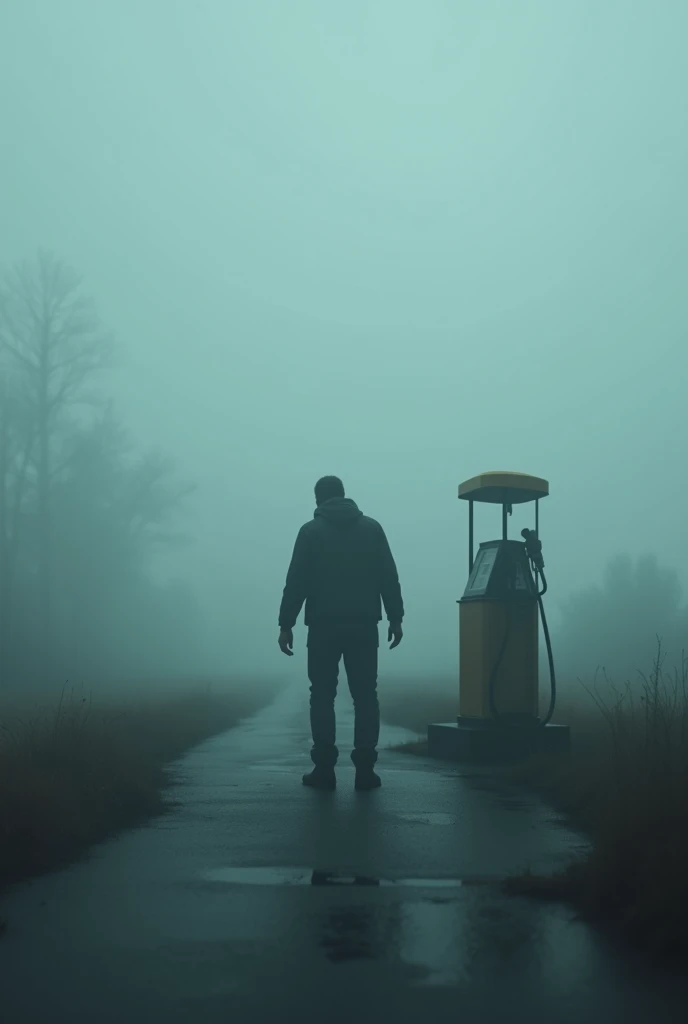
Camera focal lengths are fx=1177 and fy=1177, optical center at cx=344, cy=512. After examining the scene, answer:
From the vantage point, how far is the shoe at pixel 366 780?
8.62 metres

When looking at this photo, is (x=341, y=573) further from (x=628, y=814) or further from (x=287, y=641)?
(x=628, y=814)

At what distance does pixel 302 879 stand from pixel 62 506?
38.0 meters

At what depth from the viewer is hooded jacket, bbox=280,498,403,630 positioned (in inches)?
356

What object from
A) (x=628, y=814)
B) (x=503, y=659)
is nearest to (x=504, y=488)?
(x=503, y=659)

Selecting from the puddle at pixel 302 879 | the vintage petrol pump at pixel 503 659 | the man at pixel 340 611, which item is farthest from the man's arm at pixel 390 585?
the puddle at pixel 302 879

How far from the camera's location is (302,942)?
412 cm

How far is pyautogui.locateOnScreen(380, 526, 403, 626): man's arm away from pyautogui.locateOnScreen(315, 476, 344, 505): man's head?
60 cm

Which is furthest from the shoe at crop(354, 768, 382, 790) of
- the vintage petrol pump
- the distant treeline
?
the distant treeline

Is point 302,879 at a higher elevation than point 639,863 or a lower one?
lower

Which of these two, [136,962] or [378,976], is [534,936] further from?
[136,962]

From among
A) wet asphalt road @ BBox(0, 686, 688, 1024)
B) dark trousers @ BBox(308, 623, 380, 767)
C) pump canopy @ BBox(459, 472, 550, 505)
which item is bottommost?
wet asphalt road @ BBox(0, 686, 688, 1024)

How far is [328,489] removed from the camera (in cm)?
974

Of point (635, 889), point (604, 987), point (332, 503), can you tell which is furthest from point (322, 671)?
point (604, 987)

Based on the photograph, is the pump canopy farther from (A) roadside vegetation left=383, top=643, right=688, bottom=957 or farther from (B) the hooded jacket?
(A) roadside vegetation left=383, top=643, right=688, bottom=957
